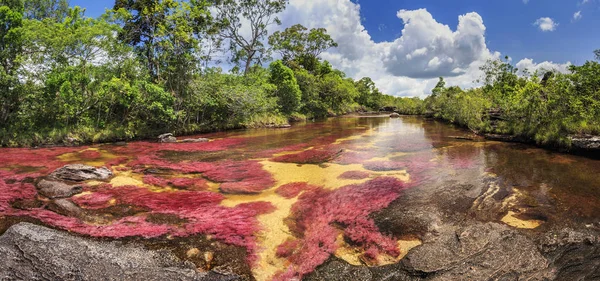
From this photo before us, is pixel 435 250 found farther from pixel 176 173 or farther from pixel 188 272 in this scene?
pixel 176 173

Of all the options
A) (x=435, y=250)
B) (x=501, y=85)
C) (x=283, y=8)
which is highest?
(x=283, y=8)

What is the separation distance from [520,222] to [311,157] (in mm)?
12439

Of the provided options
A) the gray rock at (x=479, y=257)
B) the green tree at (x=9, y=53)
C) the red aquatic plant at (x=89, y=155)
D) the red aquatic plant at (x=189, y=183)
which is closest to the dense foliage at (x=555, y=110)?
the gray rock at (x=479, y=257)

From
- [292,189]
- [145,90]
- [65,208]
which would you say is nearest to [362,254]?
[292,189]

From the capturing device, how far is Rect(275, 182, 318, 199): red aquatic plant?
12.5 m

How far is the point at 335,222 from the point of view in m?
9.61

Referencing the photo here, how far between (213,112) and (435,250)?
33403 millimetres

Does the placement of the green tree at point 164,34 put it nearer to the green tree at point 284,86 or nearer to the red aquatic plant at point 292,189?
the green tree at point 284,86

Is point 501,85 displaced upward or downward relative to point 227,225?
upward

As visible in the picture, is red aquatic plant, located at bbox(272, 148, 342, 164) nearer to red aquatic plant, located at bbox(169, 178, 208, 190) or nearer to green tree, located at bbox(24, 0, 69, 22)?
red aquatic plant, located at bbox(169, 178, 208, 190)

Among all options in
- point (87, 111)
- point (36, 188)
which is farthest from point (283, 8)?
point (36, 188)

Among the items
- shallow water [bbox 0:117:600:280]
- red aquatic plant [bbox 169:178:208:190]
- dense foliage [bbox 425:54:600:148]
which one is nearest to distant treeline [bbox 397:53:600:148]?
dense foliage [bbox 425:54:600:148]

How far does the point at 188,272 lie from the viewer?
6.60 meters

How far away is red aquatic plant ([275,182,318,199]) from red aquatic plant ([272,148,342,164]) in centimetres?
477
